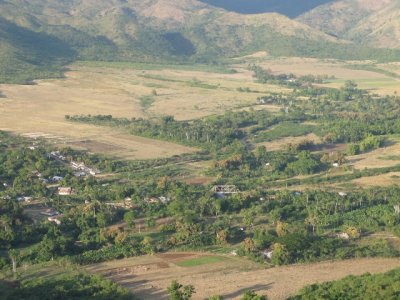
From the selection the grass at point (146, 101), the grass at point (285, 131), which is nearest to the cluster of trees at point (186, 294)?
the grass at point (285, 131)

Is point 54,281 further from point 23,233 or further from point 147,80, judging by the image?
point 147,80

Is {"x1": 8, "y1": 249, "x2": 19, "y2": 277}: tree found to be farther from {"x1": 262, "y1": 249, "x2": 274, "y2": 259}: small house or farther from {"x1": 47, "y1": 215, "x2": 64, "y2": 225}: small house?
{"x1": 262, "y1": 249, "x2": 274, "y2": 259}: small house

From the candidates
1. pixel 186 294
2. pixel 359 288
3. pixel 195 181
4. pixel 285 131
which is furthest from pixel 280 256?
pixel 285 131

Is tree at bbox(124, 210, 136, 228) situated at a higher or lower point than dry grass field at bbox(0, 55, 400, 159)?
lower

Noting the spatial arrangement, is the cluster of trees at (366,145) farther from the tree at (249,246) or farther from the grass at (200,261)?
the grass at (200,261)

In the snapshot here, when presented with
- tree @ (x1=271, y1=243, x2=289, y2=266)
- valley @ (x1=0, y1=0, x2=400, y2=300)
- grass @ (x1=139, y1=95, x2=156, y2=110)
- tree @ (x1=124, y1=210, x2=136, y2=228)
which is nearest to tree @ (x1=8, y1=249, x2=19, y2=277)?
valley @ (x1=0, y1=0, x2=400, y2=300)

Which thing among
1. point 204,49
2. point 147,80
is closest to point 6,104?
point 147,80

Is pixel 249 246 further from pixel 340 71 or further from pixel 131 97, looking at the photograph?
pixel 340 71
